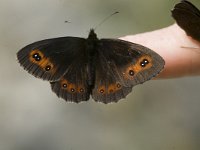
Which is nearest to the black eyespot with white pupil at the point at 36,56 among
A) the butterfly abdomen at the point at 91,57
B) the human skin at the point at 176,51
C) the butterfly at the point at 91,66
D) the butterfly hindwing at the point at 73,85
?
the butterfly at the point at 91,66

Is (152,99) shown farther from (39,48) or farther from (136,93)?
(39,48)

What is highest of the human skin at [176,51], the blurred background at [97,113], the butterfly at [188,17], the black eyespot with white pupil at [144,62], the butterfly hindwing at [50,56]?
the butterfly hindwing at [50,56]

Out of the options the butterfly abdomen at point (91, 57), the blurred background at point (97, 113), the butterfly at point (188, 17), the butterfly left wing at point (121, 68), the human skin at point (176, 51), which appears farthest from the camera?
the blurred background at point (97, 113)

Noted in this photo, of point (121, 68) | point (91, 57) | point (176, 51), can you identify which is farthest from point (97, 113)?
point (121, 68)

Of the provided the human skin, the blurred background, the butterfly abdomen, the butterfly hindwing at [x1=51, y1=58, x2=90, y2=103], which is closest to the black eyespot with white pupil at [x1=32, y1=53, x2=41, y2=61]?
the butterfly hindwing at [x1=51, y1=58, x2=90, y2=103]

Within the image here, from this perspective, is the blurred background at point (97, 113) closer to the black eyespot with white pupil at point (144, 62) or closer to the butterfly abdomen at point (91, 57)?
the butterfly abdomen at point (91, 57)

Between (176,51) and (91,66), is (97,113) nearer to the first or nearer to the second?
(176,51)

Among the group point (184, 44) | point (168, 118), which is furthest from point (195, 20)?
point (168, 118)
